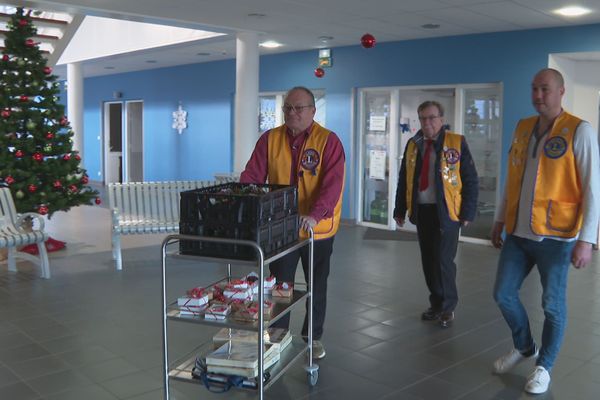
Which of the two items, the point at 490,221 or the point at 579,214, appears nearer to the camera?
the point at 579,214

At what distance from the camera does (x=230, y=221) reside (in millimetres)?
2752

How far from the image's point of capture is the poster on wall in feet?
31.7

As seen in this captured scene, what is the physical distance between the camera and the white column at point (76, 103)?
37.7 feet

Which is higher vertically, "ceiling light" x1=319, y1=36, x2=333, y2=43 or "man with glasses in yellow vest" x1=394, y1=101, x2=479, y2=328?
"ceiling light" x1=319, y1=36, x2=333, y2=43

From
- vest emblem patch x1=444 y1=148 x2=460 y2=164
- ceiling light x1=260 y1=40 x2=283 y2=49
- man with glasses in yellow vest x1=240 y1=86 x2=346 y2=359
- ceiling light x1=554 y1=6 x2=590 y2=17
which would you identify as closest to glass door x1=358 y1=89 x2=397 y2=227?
ceiling light x1=260 y1=40 x2=283 y2=49

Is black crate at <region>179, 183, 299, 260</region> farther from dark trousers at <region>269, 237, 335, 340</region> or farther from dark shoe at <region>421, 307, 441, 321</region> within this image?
dark shoe at <region>421, 307, 441, 321</region>

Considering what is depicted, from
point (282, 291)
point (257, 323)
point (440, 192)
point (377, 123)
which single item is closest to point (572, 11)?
point (440, 192)

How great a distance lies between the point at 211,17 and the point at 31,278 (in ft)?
11.9

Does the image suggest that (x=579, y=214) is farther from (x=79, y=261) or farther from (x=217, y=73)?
(x=217, y=73)

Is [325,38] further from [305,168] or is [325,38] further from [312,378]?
[312,378]

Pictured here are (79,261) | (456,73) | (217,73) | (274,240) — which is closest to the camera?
(274,240)

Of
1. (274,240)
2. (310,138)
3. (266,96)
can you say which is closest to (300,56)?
(266,96)

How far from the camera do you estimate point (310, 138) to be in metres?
3.56

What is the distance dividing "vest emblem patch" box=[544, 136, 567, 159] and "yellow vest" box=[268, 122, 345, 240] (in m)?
1.10
